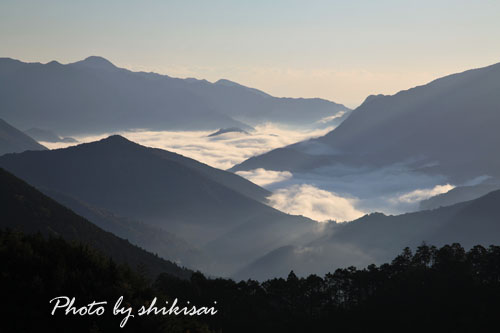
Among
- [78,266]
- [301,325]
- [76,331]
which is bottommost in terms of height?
[301,325]

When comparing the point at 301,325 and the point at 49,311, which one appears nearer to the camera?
the point at 49,311

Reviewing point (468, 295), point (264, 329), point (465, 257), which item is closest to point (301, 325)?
point (264, 329)

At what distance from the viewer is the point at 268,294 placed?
10800 centimetres

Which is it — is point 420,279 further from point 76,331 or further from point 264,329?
point 76,331

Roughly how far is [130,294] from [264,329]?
58.6 m

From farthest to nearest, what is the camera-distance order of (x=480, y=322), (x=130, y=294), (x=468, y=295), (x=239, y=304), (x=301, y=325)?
(x=239, y=304) < (x=301, y=325) < (x=468, y=295) < (x=480, y=322) < (x=130, y=294)

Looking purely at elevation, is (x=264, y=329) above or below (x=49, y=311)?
below

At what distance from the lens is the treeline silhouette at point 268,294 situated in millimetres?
37125

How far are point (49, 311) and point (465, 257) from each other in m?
87.2

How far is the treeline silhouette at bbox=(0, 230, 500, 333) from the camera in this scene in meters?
37.1

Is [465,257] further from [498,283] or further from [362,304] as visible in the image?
[362,304]

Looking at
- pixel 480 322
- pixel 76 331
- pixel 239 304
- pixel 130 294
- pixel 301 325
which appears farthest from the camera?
pixel 239 304

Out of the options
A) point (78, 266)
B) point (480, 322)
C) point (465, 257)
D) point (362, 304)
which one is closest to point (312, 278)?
point (362, 304)

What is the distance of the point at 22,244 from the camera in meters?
40.3
